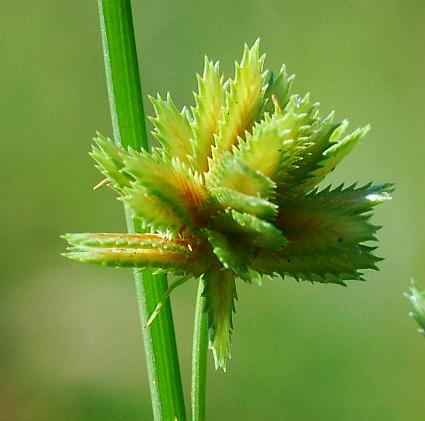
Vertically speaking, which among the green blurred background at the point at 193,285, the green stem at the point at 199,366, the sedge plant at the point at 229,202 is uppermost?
the green blurred background at the point at 193,285

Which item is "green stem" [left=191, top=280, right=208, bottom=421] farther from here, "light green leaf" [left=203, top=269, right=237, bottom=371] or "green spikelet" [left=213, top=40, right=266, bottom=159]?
"green spikelet" [left=213, top=40, right=266, bottom=159]

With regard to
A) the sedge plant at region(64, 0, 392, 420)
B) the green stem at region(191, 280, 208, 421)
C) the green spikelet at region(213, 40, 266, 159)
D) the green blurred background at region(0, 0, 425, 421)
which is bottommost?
the green stem at region(191, 280, 208, 421)

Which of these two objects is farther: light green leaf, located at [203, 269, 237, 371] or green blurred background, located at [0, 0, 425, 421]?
green blurred background, located at [0, 0, 425, 421]

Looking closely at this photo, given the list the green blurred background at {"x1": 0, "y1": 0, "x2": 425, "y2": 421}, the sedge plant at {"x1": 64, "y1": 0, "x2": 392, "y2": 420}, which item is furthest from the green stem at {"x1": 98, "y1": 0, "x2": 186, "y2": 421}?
the green blurred background at {"x1": 0, "y1": 0, "x2": 425, "y2": 421}

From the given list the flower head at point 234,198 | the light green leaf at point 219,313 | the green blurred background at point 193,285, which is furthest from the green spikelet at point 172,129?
the green blurred background at point 193,285

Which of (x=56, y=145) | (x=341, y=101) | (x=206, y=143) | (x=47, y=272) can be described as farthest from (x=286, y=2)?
(x=206, y=143)

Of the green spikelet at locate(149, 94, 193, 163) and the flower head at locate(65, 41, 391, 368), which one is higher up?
the green spikelet at locate(149, 94, 193, 163)

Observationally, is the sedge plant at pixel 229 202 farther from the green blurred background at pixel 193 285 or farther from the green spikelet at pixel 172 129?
the green blurred background at pixel 193 285

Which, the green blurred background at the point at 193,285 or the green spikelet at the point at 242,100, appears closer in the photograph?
the green spikelet at the point at 242,100

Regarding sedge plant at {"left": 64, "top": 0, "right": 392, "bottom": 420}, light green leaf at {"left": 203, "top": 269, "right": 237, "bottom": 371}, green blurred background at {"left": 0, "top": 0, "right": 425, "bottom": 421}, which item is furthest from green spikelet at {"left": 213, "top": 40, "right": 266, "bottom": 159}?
green blurred background at {"left": 0, "top": 0, "right": 425, "bottom": 421}
